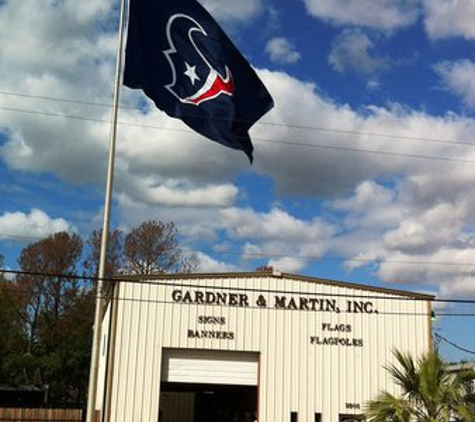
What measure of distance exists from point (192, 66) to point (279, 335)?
1311 cm

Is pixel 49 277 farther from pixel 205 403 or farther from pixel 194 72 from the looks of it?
pixel 194 72

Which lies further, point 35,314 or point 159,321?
point 35,314

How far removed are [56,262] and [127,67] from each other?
43361mm

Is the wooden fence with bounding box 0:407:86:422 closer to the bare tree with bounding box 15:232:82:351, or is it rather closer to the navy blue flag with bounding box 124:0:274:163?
the navy blue flag with bounding box 124:0:274:163

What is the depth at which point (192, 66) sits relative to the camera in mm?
17562

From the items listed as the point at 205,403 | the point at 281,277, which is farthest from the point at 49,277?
the point at 281,277

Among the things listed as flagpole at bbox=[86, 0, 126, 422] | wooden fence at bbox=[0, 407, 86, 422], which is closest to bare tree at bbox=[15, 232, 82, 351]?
wooden fence at bbox=[0, 407, 86, 422]

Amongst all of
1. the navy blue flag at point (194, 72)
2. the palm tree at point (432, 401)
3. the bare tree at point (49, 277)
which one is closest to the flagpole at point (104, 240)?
the navy blue flag at point (194, 72)

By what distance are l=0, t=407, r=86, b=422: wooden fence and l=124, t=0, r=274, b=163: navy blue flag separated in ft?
55.3

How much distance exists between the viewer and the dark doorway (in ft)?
111

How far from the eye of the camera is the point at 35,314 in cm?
5900

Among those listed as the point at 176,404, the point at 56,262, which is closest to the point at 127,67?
the point at 176,404

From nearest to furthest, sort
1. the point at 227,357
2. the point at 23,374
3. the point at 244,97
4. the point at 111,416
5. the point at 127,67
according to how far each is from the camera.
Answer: the point at 127,67 < the point at 244,97 < the point at 111,416 < the point at 227,357 < the point at 23,374

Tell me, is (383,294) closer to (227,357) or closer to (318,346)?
(318,346)
